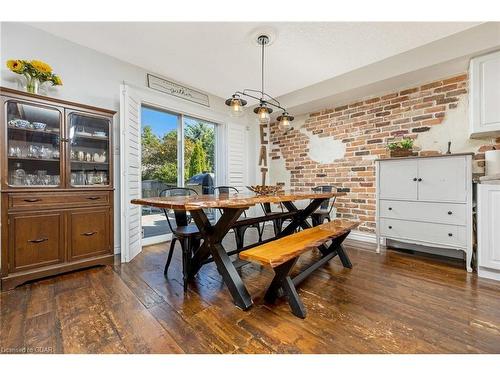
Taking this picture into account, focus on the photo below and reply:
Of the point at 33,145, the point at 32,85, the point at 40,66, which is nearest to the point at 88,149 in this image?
the point at 33,145

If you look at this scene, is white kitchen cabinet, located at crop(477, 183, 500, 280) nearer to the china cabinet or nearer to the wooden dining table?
the wooden dining table

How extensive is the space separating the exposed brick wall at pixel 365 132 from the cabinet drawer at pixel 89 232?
3.29m

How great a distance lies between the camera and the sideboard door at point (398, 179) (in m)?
2.72

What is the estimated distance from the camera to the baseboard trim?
11.3ft

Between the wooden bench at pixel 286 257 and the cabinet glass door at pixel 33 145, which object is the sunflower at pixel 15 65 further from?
the wooden bench at pixel 286 257

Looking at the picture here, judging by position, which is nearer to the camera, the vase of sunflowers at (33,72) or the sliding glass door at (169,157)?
the vase of sunflowers at (33,72)

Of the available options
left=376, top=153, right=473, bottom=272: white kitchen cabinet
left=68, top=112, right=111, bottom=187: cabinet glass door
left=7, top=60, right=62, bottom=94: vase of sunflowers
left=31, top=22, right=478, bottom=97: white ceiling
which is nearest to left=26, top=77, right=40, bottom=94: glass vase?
left=7, top=60, right=62, bottom=94: vase of sunflowers

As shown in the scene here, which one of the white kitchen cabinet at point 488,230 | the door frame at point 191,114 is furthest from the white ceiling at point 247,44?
the white kitchen cabinet at point 488,230

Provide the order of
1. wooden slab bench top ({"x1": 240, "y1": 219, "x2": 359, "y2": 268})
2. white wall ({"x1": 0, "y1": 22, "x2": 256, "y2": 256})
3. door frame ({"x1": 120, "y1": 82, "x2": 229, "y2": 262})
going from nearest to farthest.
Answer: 1. wooden slab bench top ({"x1": 240, "y1": 219, "x2": 359, "y2": 268})
2. white wall ({"x1": 0, "y1": 22, "x2": 256, "y2": 256})
3. door frame ({"x1": 120, "y1": 82, "x2": 229, "y2": 262})

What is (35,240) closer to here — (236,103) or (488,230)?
(236,103)

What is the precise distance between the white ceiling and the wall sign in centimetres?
15

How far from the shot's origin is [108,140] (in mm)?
2617
